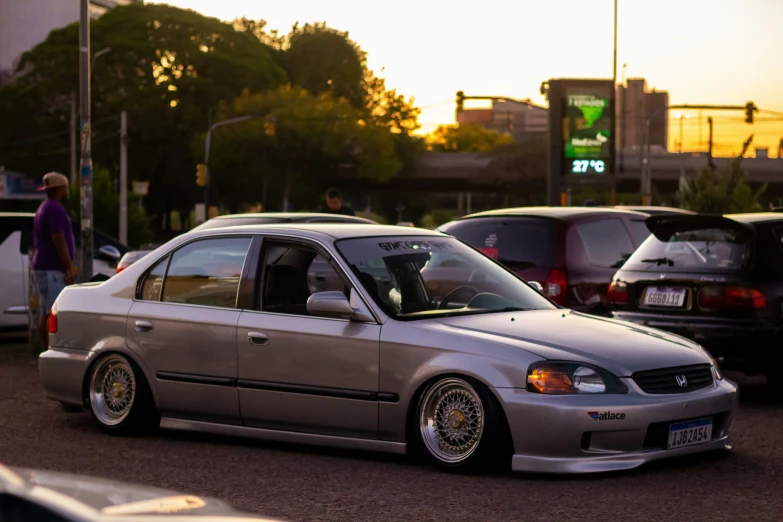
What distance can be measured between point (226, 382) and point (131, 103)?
67.0 metres

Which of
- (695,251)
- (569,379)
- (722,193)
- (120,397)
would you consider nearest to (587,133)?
(722,193)

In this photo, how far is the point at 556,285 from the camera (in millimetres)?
12805

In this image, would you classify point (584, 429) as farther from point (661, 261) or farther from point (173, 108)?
point (173, 108)

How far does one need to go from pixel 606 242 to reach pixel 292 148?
72.5 meters

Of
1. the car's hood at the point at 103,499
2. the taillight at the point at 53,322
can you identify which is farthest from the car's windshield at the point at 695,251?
the car's hood at the point at 103,499

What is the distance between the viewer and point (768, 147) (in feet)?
610

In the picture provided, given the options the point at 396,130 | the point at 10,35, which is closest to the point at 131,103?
the point at 396,130

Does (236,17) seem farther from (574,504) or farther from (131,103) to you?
(574,504)

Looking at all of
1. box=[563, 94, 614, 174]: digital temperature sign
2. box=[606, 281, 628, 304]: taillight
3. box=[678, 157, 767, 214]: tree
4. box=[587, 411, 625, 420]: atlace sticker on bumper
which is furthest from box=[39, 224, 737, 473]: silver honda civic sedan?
box=[563, 94, 614, 174]: digital temperature sign

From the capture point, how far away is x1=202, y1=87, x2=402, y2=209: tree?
79.7 metres

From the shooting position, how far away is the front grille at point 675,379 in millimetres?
7617

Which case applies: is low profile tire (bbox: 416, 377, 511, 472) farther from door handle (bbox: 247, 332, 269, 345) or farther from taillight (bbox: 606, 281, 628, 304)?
taillight (bbox: 606, 281, 628, 304)

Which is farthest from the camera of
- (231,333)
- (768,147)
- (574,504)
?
(768,147)

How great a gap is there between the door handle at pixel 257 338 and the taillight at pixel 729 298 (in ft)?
13.7
